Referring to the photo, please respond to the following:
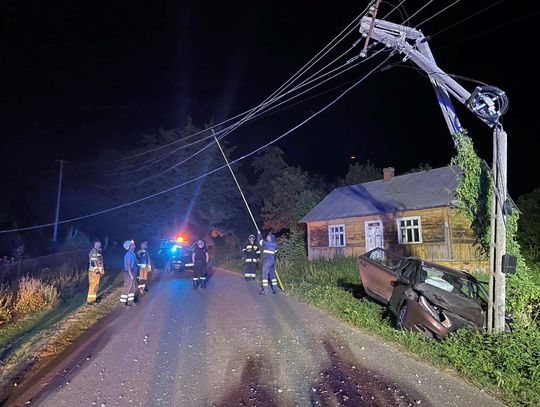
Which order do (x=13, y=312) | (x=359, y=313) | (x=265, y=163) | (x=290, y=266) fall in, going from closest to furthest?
(x=359, y=313) < (x=13, y=312) < (x=290, y=266) < (x=265, y=163)

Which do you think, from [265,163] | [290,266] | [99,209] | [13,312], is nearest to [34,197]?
[99,209]

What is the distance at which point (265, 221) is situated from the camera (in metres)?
33.9

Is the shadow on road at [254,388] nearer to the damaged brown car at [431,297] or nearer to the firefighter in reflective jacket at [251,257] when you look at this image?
the damaged brown car at [431,297]

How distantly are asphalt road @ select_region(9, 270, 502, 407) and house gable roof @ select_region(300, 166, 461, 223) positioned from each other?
13677mm

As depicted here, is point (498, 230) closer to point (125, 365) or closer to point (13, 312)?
point (125, 365)

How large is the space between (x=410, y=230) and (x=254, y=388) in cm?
1798

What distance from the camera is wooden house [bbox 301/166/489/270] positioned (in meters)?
19.6

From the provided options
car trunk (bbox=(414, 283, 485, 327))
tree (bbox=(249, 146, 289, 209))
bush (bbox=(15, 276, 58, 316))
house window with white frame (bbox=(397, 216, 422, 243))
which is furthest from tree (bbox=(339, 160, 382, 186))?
car trunk (bbox=(414, 283, 485, 327))

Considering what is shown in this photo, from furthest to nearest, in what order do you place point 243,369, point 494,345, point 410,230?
1. point 410,230
2. point 494,345
3. point 243,369

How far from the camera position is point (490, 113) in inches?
281

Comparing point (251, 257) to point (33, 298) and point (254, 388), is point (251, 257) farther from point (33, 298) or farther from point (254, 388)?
point (254, 388)

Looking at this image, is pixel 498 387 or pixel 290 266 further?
pixel 290 266

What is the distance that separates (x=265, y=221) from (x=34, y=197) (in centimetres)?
2275

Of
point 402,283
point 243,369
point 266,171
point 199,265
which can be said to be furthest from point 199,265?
point 266,171
